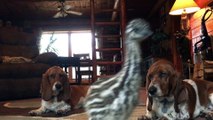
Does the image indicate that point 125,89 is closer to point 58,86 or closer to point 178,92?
point 178,92

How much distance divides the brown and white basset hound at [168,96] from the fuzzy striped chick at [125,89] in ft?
3.08

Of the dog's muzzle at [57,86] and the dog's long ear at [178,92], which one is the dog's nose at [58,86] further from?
the dog's long ear at [178,92]

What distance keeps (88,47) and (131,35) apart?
41.4 feet

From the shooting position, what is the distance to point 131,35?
1.08m

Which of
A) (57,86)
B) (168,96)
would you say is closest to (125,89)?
(168,96)

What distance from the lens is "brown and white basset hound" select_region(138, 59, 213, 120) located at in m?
2.13

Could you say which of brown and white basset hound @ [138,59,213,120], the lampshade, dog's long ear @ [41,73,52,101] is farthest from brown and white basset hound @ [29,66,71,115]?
the lampshade

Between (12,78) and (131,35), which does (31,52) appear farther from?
(131,35)

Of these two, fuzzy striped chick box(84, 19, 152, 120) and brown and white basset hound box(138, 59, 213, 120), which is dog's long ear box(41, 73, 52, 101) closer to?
brown and white basset hound box(138, 59, 213, 120)

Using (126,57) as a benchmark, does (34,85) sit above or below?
below

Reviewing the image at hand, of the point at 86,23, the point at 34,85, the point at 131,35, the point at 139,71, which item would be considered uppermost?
the point at 86,23

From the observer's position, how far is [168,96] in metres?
2.19

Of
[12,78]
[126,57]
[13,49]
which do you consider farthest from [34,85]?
[126,57]

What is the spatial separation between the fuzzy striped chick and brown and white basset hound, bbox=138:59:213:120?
0.94m
